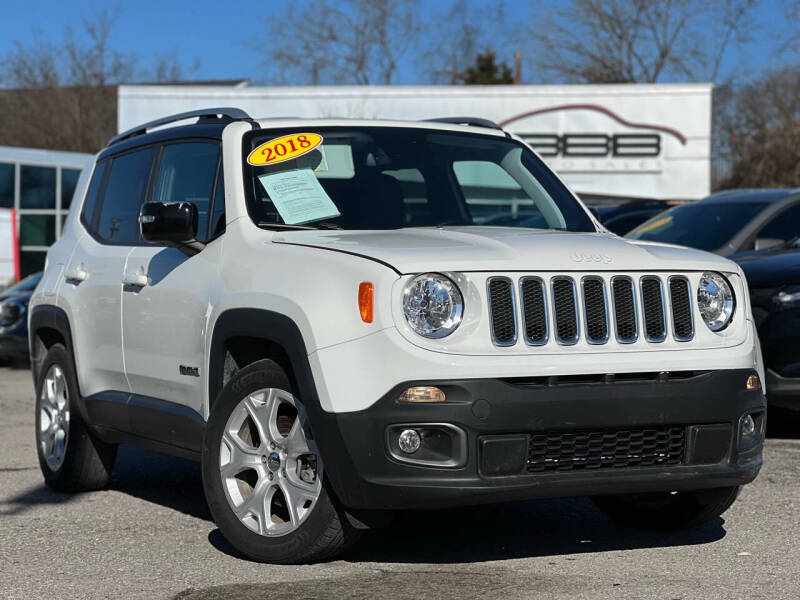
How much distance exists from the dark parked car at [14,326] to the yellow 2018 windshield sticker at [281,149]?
404 inches

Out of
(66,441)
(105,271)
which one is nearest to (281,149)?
(105,271)

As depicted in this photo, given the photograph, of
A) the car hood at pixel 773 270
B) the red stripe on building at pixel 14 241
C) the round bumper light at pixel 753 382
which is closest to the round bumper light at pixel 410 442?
the round bumper light at pixel 753 382

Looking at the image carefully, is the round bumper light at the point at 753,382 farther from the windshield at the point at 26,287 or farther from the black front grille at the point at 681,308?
the windshield at the point at 26,287

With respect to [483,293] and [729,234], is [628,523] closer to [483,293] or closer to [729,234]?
[483,293]

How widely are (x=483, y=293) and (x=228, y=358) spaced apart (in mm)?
1301

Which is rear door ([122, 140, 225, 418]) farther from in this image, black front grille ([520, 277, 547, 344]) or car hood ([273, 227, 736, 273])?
black front grille ([520, 277, 547, 344])

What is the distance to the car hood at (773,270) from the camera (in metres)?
7.96

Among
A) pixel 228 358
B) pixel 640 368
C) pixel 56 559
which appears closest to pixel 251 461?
pixel 228 358

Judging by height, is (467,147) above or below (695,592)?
above

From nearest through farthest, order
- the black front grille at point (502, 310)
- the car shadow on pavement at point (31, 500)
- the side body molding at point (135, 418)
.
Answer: the black front grille at point (502, 310) < the side body molding at point (135, 418) < the car shadow on pavement at point (31, 500)

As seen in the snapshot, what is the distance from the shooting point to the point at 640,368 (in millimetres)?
4926

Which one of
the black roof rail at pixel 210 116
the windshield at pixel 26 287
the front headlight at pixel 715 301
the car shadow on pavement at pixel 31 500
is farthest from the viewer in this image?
the windshield at pixel 26 287

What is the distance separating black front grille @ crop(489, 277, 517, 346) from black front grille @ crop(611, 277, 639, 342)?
0.44 meters

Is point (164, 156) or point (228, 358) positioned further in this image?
point (164, 156)
